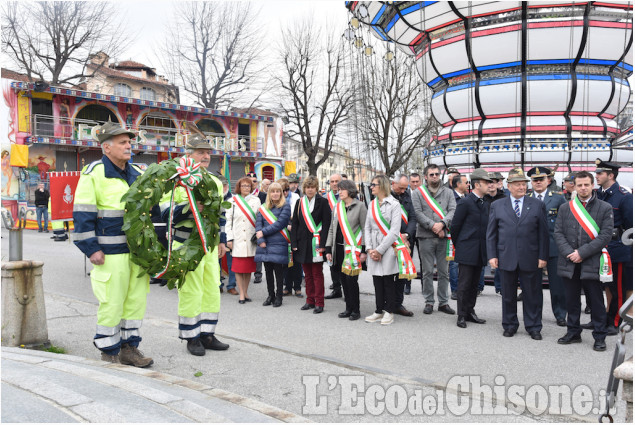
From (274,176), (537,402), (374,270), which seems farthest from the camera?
(274,176)

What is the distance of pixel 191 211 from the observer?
16.9 feet

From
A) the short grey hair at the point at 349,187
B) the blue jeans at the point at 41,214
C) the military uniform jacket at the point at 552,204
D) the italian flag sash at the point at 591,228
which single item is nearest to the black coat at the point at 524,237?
the italian flag sash at the point at 591,228

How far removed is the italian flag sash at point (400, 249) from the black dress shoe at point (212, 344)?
245 centimetres

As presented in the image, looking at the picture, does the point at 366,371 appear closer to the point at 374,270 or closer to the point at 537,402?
the point at 537,402

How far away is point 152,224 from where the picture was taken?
15.4 ft

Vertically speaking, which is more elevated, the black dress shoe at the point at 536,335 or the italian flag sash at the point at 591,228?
the italian flag sash at the point at 591,228

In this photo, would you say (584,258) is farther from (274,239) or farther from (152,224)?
(152,224)

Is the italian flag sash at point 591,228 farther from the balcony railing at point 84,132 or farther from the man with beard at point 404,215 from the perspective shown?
the balcony railing at point 84,132

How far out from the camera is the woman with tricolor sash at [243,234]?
8023mm

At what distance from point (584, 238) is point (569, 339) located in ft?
3.64

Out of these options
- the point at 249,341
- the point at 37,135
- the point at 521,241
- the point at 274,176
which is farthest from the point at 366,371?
the point at 274,176

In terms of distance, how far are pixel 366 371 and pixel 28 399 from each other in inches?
105

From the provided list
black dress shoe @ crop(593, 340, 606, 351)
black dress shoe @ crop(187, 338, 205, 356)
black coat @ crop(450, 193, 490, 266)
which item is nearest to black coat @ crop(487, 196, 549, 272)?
black coat @ crop(450, 193, 490, 266)

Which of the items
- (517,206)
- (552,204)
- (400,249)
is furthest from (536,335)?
(552,204)
